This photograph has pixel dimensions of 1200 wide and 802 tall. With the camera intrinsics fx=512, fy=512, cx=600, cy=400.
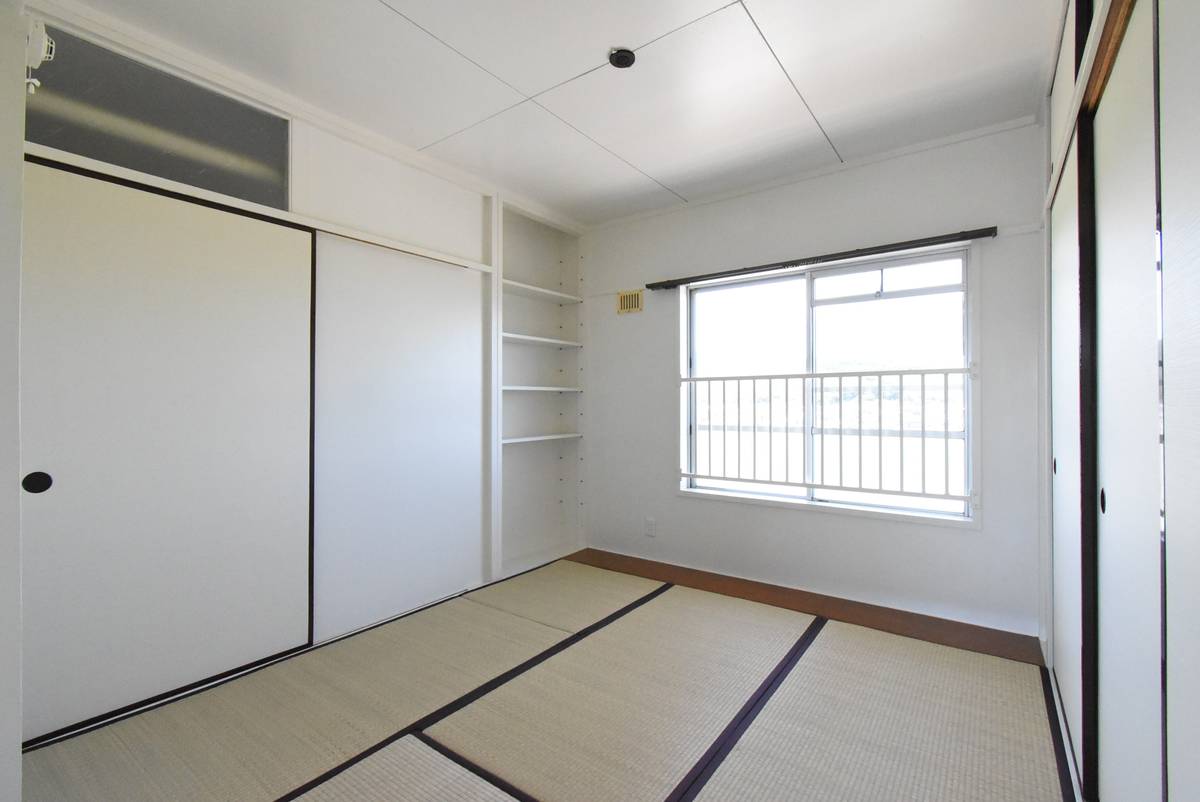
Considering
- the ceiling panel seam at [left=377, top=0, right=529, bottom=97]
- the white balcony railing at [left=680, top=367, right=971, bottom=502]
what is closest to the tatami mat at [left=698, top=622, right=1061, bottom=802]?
the white balcony railing at [left=680, top=367, right=971, bottom=502]

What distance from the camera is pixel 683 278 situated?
3582 millimetres

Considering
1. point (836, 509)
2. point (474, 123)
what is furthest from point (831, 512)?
point (474, 123)

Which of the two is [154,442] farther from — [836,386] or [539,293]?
[836,386]

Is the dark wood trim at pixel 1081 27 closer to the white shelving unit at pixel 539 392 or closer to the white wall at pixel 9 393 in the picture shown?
the white wall at pixel 9 393

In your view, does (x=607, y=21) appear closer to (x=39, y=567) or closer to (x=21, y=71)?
(x=21, y=71)

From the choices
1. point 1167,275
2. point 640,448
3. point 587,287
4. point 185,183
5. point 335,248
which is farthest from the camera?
point 587,287

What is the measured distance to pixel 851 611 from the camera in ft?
9.20

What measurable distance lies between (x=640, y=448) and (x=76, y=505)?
296cm

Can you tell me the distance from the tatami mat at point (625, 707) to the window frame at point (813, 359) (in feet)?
2.48

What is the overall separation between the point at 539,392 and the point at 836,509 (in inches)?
88.8

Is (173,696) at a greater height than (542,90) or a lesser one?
lesser

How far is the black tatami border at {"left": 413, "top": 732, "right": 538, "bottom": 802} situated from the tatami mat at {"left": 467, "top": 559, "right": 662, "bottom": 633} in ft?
3.14

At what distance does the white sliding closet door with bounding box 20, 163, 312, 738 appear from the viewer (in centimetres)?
→ 176

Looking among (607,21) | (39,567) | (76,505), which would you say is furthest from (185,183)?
(607,21)
